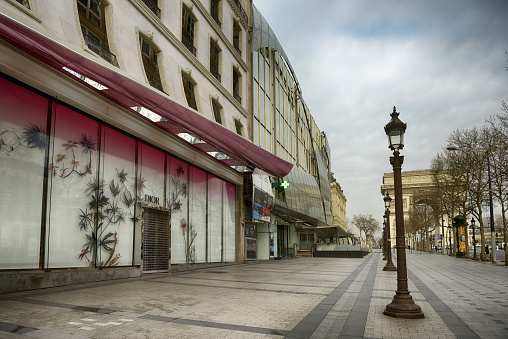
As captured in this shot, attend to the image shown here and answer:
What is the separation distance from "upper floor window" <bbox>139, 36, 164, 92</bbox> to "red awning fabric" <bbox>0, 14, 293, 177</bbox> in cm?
166

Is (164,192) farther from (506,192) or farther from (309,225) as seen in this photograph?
(309,225)

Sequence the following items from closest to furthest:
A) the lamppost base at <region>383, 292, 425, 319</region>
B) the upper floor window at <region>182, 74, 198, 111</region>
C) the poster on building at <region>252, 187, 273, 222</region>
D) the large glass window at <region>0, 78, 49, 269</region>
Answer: the lamppost base at <region>383, 292, 425, 319</region>, the large glass window at <region>0, 78, 49, 269</region>, the upper floor window at <region>182, 74, 198, 111</region>, the poster on building at <region>252, 187, 273, 222</region>

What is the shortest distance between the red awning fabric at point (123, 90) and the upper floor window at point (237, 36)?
9.91 meters

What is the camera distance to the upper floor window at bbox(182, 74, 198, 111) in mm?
18050

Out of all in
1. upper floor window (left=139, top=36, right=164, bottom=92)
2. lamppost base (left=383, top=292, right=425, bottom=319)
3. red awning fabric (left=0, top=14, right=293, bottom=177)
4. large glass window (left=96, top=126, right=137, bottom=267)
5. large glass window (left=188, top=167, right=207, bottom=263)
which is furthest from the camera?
large glass window (left=188, top=167, right=207, bottom=263)

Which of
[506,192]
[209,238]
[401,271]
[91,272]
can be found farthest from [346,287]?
[506,192]

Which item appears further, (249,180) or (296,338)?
(249,180)

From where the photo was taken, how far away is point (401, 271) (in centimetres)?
828

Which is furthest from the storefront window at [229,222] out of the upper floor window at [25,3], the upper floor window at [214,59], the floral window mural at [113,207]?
the upper floor window at [25,3]

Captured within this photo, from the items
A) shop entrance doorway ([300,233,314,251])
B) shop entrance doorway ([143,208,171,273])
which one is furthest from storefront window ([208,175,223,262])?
shop entrance doorway ([300,233,314,251])

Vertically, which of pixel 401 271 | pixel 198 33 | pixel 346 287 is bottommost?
pixel 346 287

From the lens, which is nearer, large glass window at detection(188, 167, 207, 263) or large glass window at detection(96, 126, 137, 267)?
large glass window at detection(96, 126, 137, 267)

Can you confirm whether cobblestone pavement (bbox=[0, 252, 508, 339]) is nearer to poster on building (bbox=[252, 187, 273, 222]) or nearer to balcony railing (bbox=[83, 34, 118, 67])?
balcony railing (bbox=[83, 34, 118, 67])

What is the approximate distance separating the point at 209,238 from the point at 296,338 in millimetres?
15995
